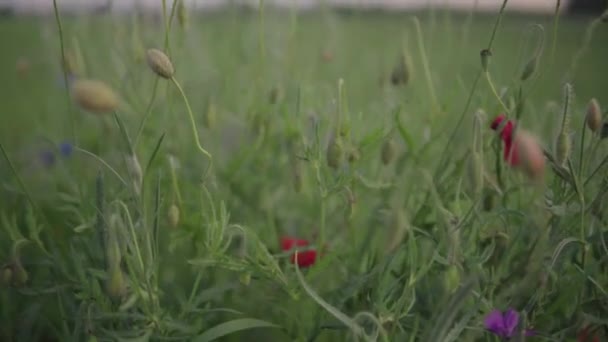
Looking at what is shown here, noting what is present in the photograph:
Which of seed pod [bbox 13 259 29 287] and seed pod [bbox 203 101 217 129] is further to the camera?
seed pod [bbox 203 101 217 129]

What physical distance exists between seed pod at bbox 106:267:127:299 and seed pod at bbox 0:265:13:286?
0.20 m

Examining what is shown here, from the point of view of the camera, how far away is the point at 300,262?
31.7 inches

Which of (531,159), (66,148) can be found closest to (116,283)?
(531,159)

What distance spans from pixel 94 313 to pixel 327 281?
13.9 inches

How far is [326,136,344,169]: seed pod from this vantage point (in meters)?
0.68

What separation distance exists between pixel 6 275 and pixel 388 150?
18.7 inches

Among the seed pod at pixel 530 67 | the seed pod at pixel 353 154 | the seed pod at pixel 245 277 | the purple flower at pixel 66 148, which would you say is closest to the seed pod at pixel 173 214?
the seed pod at pixel 245 277

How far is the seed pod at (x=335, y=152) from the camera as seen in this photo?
0.68 m

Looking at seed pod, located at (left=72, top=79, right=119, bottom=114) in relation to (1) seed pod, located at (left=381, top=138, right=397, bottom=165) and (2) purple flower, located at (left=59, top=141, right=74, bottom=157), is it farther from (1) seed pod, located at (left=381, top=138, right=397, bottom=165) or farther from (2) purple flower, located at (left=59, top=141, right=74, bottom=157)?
(2) purple flower, located at (left=59, top=141, right=74, bottom=157)

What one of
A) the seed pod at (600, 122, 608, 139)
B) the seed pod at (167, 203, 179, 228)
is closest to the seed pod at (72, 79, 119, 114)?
the seed pod at (167, 203, 179, 228)

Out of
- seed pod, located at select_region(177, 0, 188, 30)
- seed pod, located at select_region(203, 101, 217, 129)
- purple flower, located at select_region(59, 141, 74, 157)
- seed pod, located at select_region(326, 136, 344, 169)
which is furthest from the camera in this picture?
purple flower, located at select_region(59, 141, 74, 157)

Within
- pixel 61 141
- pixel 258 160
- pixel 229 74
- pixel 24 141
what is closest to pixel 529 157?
pixel 258 160

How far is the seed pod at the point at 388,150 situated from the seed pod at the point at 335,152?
10 centimetres

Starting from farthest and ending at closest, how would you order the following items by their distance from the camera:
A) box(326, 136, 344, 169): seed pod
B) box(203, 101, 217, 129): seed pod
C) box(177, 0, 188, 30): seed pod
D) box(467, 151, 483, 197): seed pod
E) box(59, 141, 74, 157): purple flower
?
box(59, 141, 74, 157): purple flower, box(203, 101, 217, 129): seed pod, box(177, 0, 188, 30): seed pod, box(326, 136, 344, 169): seed pod, box(467, 151, 483, 197): seed pod
